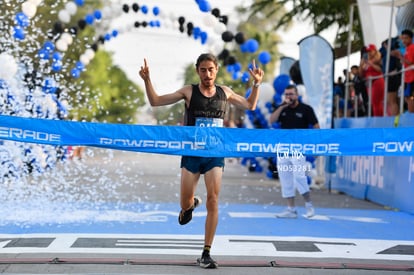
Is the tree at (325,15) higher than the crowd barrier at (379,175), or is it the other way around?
the tree at (325,15)

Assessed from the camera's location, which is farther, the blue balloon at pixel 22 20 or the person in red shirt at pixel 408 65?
the blue balloon at pixel 22 20

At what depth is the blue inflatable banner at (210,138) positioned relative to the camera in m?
7.69

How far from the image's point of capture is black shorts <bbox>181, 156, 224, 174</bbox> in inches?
300

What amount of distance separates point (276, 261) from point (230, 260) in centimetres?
44

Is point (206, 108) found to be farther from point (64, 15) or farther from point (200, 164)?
point (64, 15)

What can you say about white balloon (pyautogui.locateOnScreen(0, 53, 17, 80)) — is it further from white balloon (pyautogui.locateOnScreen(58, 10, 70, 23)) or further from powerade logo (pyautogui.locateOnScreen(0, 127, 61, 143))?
powerade logo (pyautogui.locateOnScreen(0, 127, 61, 143))

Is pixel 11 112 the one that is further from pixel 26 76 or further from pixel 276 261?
pixel 276 261

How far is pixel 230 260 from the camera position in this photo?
7.65m

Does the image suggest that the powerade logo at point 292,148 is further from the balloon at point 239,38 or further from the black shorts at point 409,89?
the balloon at point 239,38

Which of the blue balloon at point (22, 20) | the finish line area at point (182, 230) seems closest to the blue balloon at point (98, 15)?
the blue balloon at point (22, 20)

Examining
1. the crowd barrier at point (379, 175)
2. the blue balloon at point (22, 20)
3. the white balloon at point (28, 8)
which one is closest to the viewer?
the crowd barrier at point (379, 175)

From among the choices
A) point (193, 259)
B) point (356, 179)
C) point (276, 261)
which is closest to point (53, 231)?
point (193, 259)

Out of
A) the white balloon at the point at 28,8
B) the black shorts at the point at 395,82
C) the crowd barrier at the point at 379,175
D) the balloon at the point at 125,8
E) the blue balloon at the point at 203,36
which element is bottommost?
the crowd barrier at the point at 379,175

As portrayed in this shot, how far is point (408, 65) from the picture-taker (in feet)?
42.3
